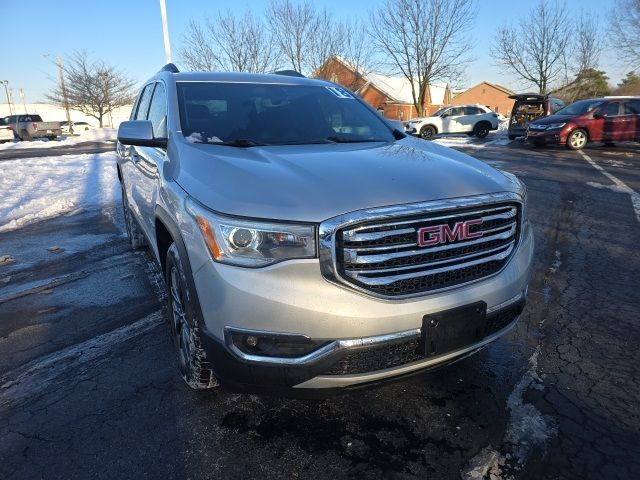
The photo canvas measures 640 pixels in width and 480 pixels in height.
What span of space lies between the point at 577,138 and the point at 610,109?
1.49 m

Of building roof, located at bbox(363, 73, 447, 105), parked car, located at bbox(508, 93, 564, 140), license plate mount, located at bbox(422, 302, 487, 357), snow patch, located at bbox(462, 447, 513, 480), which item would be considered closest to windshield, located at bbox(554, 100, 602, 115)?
parked car, located at bbox(508, 93, 564, 140)

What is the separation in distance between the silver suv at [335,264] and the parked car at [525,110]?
Result: 19508 mm

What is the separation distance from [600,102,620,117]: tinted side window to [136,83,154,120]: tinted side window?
52.7 ft

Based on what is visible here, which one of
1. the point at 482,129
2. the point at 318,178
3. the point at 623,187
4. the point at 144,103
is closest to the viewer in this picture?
the point at 318,178

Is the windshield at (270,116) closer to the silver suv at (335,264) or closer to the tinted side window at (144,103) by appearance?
the silver suv at (335,264)

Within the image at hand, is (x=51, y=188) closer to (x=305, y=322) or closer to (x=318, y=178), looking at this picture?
(x=318, y=178)

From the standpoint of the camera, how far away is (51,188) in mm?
A: 10008

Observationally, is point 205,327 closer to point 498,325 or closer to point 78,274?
point 498,325

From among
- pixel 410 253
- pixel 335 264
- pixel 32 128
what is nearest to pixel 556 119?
pixel 410 253

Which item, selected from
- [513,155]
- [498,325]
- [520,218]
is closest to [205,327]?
[498,325]

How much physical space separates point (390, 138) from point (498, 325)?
167cm

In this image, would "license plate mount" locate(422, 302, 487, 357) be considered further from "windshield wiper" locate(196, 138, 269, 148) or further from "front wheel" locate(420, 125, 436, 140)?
"front wheel" locate(420, 125, 436, 140)

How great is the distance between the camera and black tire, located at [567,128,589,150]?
15.6 meters

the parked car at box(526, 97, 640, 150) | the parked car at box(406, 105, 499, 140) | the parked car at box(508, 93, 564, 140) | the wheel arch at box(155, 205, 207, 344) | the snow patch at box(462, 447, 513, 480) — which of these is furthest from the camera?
the parked car at box(406, 105, 499, 140)
